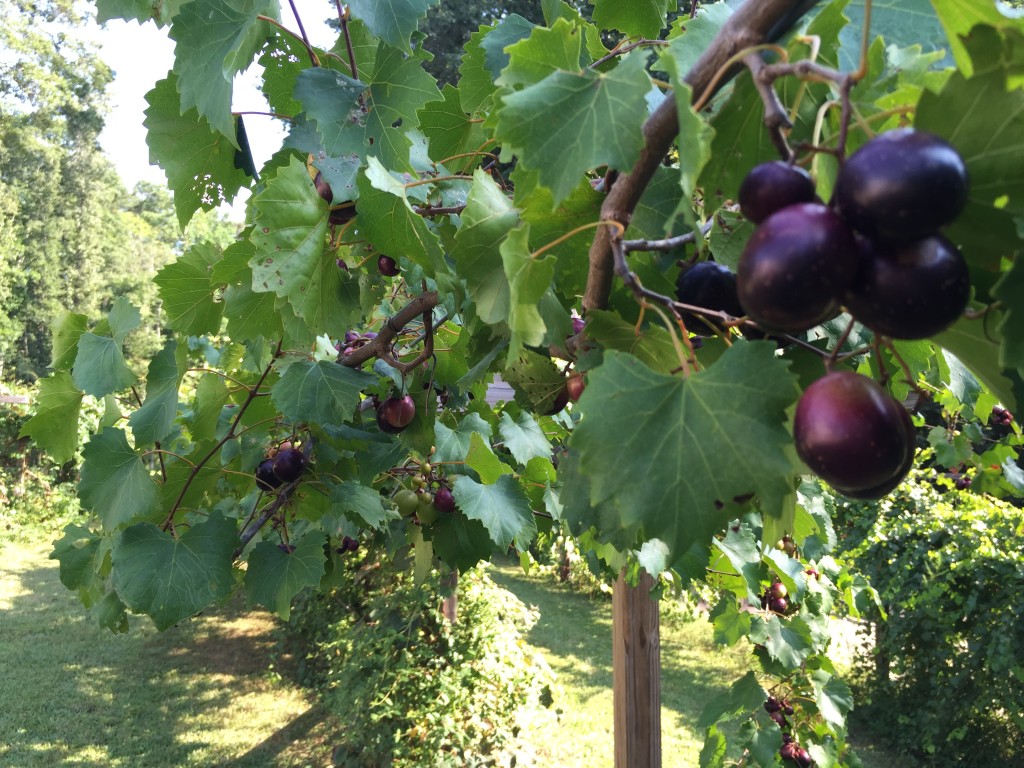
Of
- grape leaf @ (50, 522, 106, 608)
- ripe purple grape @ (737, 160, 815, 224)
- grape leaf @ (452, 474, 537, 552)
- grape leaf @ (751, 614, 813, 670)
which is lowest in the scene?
grape leaf @ (751, 614, 813, 670)

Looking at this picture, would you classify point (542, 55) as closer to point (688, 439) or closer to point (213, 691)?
point (688, 439)

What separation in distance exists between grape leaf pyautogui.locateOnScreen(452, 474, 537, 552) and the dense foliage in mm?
11

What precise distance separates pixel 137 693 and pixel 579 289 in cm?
684

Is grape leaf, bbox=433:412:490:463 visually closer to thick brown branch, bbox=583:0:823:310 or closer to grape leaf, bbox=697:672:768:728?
thick brown branch, bbox=583:0:823:310

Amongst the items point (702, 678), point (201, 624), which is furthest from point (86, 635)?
point (702, 678)

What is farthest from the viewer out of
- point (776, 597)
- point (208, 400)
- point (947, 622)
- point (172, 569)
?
point (947, 622)

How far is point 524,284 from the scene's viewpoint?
0.70 meters

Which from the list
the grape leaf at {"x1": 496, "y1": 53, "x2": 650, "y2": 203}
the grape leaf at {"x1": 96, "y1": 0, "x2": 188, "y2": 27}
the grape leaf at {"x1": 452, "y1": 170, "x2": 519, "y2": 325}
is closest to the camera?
the grape leaf at {"x1": 496, "y1": 53, "x2": 650, "y2": 203}

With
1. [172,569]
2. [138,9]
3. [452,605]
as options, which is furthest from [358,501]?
[452,605]

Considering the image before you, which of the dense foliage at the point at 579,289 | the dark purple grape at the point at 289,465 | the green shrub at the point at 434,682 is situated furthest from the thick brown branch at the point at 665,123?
the green shrub at the point at 434,682

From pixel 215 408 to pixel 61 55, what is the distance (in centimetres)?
2593

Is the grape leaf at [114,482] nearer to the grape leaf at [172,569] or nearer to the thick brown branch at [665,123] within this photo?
the grape leaf at [172,569]

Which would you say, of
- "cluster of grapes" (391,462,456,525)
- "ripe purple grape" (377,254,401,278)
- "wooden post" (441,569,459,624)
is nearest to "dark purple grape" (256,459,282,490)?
"cluster of grapes" (391,462,456,525)

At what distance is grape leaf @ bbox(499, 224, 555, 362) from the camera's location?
2.23ft
